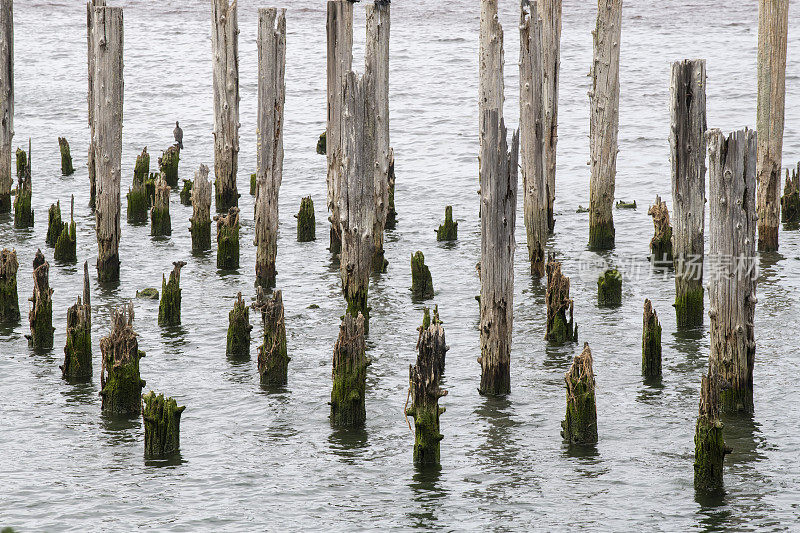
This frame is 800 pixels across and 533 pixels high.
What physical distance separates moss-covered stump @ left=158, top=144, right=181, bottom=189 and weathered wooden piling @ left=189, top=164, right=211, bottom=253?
14.7 ft

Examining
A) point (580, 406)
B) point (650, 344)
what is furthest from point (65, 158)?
point (580, 406)

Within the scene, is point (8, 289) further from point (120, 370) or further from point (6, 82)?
point (6, 82)

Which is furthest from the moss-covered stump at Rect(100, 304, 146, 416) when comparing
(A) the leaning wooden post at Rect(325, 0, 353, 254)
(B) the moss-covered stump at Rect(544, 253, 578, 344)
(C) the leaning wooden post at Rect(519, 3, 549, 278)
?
(C) the leaning wooden post at Rect(519, 3, 549, 278)

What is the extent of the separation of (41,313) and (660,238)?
8.40 meters

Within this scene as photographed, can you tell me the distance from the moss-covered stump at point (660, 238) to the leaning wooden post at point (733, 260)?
17.8 feet

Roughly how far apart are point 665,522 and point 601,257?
7.99m

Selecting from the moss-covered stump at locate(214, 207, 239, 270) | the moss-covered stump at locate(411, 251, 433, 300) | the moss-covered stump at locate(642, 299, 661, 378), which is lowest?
the moss-covered stump at locate(642, 299, 661, 378)

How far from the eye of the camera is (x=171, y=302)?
46.8 ft

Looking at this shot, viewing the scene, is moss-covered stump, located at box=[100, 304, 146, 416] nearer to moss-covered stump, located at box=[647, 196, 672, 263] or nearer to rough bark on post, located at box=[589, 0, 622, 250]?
rough bark on post, located at box=[589, 0, 622, 250]

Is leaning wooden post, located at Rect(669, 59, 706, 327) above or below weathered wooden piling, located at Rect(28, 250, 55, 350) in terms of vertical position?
above

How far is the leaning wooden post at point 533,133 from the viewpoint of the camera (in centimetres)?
1587

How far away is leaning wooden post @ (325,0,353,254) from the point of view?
1641 cm

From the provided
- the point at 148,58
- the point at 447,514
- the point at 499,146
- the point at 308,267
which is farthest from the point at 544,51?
the point at 148,58

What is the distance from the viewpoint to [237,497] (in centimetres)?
998
